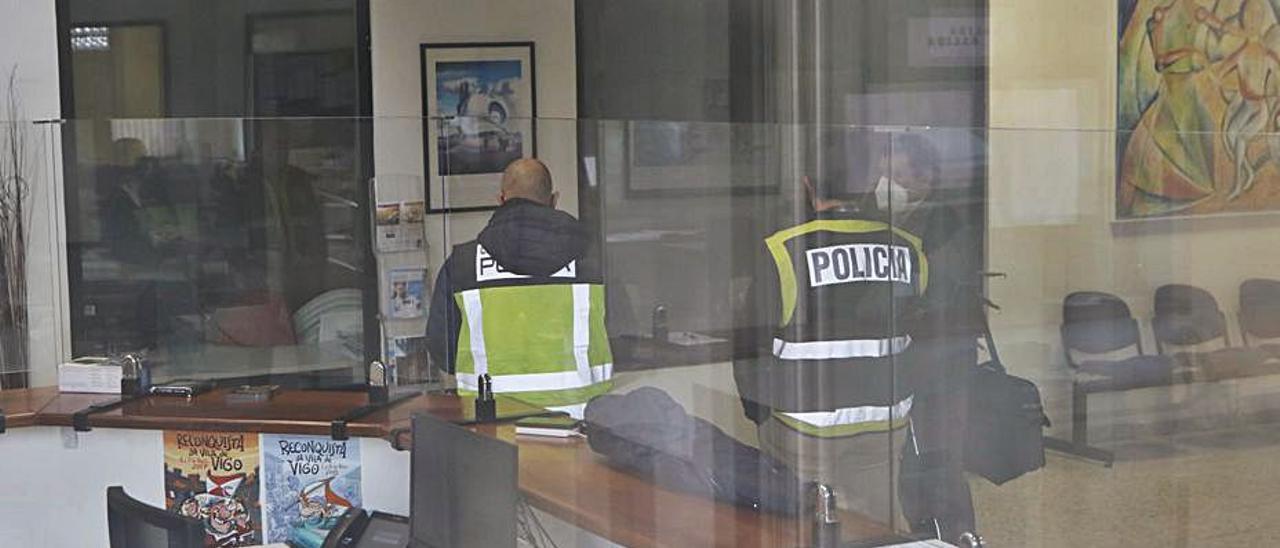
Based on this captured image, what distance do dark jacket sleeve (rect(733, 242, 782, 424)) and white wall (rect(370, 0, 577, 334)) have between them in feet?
3.26

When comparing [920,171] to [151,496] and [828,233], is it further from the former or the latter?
[151,496]

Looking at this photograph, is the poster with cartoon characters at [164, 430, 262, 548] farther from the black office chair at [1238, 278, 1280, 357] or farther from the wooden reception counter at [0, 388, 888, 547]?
the black office chair at [1238, 278, 1280, 357]

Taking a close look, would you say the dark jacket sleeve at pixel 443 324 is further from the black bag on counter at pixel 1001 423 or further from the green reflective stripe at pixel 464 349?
the black bag on counter at pixel 1001 423

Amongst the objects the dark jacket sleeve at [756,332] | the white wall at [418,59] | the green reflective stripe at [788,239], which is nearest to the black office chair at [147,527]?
the green reflective stripe at [788,239]

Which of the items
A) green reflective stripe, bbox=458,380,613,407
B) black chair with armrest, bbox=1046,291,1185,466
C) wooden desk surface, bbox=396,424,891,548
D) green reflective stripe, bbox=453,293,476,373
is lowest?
wooden desk surface, bbox=396,424,891,548

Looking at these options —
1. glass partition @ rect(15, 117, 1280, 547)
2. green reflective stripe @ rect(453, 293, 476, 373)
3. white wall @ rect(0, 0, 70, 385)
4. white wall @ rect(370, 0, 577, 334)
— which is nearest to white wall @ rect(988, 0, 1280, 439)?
glass partition @ rect(15, 117, 1280, 547)

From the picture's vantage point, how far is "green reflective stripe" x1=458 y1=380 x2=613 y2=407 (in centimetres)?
476

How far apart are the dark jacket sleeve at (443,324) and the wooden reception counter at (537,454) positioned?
208mm

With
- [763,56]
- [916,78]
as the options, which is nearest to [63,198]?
[763,56]

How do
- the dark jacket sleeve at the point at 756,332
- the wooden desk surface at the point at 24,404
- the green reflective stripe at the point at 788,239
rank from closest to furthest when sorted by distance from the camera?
1. the green reflective stripe at the point at 788,239
2. the dark jacket sleeve at the point at 756,332
3. the wooden desk surface at the point at 24,404

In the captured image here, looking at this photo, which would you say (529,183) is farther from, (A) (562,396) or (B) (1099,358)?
(B) (1099,358)

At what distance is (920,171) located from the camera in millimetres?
3789

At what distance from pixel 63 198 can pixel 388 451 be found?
68.7 inches

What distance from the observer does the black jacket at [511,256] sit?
5.09m
